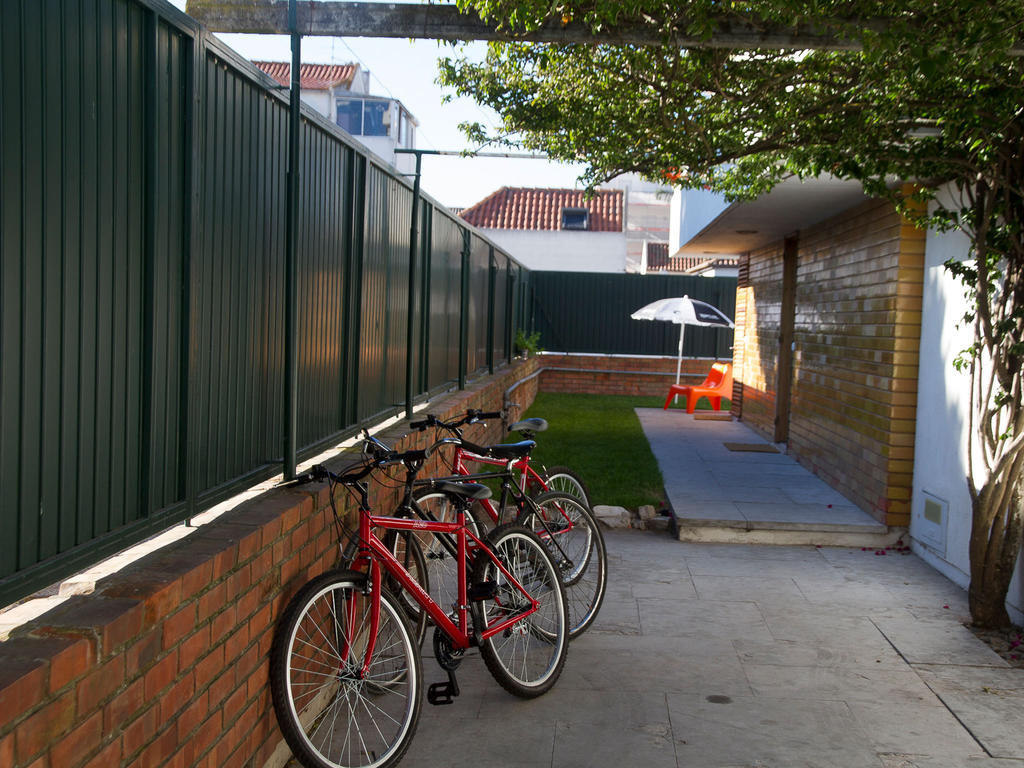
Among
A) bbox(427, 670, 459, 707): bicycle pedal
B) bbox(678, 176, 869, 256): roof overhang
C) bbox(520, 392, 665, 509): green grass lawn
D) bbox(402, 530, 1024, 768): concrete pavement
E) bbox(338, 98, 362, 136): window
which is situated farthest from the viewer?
bbox(338, 98, 362, 136): window

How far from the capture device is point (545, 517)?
5484 millimetres

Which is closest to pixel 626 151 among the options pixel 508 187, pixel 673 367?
pixel 673 367

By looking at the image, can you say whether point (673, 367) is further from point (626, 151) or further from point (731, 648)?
point (731, 648)

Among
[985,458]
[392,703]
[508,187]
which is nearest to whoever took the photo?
[392,703]

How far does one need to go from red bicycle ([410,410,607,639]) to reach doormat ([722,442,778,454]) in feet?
20.6

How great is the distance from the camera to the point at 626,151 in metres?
6.58

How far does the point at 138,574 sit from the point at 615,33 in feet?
10.9

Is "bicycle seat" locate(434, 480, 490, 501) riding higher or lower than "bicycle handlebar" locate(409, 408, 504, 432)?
lower

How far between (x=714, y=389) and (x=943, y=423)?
9.86m

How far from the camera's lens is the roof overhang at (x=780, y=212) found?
7.84 metres

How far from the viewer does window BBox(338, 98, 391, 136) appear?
36916mm

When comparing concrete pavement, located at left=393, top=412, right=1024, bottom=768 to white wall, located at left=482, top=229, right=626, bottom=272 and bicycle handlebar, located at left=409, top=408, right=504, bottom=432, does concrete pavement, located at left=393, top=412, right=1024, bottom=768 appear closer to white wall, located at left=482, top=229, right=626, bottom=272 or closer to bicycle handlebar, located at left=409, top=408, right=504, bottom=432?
bicycle handlebar, located at left=409, top=408, right=504, bottom=432

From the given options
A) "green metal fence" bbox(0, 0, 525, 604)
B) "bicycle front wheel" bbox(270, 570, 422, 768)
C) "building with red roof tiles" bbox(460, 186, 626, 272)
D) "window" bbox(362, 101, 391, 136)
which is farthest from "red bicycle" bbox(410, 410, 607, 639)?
"window" bbox(362, 101, 391, 136)

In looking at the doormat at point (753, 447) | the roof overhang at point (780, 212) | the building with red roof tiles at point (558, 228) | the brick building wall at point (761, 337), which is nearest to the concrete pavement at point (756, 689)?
the roof overhang at point (780, 212)
